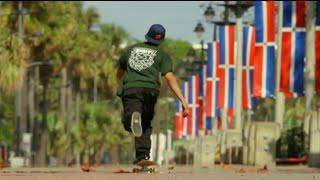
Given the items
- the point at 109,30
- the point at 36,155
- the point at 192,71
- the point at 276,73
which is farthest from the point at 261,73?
the point at 109,30

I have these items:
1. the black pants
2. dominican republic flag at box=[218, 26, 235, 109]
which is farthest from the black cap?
dominican republic flag at box=[218, 26, 235, 109]

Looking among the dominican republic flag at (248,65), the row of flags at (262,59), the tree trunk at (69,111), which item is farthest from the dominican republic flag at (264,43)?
the tree trunk at (69,111)

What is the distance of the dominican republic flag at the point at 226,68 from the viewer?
42188 millimetres

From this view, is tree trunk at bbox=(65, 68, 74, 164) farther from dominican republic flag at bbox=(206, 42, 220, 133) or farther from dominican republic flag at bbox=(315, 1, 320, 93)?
dominican republic flag at bbox=(315, 1, 320, 93)

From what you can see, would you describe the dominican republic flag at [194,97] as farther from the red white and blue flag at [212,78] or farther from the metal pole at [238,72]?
the metal pole at [238,72]

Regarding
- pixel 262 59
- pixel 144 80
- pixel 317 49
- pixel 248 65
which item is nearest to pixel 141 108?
pixel 144 80

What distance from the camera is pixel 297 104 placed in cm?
9744

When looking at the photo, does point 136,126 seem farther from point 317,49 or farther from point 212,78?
→ point 212,78

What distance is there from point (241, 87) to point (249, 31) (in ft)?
7.77

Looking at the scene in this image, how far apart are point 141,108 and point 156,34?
88 centimetres

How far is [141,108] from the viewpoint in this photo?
14.1 meters

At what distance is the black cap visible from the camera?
14.0 m

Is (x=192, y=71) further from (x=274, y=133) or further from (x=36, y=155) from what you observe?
(x=274, y=133)

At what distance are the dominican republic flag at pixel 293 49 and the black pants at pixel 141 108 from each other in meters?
14.8
